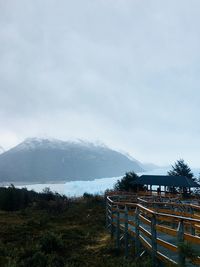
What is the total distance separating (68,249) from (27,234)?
12.1ft

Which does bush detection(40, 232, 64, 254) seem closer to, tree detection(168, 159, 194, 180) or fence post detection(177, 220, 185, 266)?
fence post detection(177, 220, 185, 266)

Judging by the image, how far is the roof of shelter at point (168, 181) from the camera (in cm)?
4056

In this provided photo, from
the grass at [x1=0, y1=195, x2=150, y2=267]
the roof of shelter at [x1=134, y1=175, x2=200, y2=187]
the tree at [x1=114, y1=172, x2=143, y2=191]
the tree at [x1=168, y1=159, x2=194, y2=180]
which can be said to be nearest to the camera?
the grass at [x1=0, y1=195, x2=150, y2=267]

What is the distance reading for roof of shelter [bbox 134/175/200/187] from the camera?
4056 centimetres

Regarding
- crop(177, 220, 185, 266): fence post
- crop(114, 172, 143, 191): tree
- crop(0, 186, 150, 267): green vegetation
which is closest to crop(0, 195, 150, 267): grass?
crop(0, 186, 150, 267): green vegetation

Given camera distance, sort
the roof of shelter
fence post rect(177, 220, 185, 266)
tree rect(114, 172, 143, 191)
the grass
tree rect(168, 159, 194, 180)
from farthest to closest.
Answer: tree rect(168, 159, 194, 180), tree rect(114, 172, 143, 191), the roof of shelter, the grass, fence post rect(177, 220, 185, 266)

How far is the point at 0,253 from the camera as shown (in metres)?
10.1

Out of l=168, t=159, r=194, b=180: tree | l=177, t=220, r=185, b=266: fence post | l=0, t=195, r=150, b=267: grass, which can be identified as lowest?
l=0, t=195, r=150, b=267: grass

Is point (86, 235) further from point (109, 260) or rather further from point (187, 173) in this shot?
point (187, 173)

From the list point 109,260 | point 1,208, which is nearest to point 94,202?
point 1,208

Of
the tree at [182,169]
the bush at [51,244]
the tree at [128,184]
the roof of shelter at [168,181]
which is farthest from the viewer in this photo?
the tree at [182,169]

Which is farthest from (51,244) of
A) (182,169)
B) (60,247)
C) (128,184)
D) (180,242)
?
(182,169)

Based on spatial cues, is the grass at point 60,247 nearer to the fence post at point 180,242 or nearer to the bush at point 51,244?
the bush at point 51,244

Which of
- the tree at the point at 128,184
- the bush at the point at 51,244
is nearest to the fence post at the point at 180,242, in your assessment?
the bush at the point at 51,244
